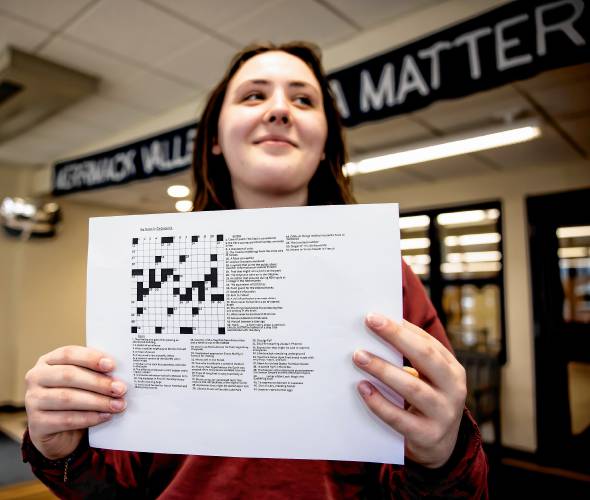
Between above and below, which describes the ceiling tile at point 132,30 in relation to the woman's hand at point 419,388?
above

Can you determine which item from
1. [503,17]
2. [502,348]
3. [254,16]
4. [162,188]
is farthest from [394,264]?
[162,188]

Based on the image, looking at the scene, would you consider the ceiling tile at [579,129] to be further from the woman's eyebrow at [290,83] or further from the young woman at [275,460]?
the woman's eyebrow at [290,83]

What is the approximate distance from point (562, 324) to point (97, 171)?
482 centimetres

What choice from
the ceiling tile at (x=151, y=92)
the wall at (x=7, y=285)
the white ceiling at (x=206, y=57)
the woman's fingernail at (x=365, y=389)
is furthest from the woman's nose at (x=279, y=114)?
the wall at (x=7, y=285)

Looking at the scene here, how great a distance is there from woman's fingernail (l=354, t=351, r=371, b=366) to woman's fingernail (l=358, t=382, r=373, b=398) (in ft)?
0.11

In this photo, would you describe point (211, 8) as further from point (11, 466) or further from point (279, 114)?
point (11, 466)

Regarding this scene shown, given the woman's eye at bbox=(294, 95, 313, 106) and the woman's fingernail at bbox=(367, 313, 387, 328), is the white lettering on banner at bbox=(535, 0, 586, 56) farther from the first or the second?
the woman's fingernail at bbox=(367, 313, 387, 328)

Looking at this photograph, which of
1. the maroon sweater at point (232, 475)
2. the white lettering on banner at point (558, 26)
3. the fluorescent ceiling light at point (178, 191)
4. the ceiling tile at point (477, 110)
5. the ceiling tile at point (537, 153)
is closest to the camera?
the maroon sweater at point (232, 475)

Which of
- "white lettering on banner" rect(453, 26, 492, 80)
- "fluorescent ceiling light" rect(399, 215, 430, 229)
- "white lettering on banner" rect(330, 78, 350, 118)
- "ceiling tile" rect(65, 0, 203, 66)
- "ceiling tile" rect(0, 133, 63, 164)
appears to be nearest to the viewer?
"white lettering on banner" rect(453, 26, 492, 80)

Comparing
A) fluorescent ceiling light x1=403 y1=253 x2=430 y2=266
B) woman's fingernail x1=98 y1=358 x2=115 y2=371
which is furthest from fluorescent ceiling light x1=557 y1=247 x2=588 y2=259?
woman's fingernail x1=98 y1=358 x2=115 y2=371

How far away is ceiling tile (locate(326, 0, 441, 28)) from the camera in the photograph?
7.74 feet

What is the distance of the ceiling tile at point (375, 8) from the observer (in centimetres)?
236

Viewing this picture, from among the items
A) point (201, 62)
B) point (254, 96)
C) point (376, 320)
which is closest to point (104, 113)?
point (201, 62)

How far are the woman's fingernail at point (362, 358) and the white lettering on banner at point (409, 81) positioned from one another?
1.72 metres
